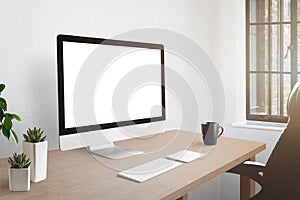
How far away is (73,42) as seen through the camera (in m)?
1.62

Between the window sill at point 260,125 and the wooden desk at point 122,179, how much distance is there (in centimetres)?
99

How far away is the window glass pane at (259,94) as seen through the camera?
320cm

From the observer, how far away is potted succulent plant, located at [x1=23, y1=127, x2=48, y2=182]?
1.34m

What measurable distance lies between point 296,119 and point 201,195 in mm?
1679

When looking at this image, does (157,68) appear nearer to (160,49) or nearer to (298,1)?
(160,49)

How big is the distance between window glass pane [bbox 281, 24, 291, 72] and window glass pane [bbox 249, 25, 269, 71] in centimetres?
13

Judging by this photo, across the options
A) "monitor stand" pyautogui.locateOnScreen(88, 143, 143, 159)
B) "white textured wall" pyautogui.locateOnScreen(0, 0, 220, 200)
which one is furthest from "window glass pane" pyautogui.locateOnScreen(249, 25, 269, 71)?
"monitor stand" pyautogui.locateOnScreen(88, 143, 143, 159)

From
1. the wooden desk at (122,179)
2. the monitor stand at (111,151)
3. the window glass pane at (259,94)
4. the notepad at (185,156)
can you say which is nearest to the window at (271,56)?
the window glass pane at (259,94)

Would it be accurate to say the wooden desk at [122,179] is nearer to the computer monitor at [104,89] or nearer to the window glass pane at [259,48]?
the computer monitor at [104,89]

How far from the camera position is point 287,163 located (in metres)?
1.52

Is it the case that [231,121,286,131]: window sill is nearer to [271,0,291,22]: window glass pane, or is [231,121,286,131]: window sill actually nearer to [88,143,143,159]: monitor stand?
[271,0,291,22]: window glass pane

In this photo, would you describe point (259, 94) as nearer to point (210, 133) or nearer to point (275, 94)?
point (275, 94)

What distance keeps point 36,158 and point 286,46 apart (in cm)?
231

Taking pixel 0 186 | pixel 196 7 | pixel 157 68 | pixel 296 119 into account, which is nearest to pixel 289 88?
pixel 196 7
